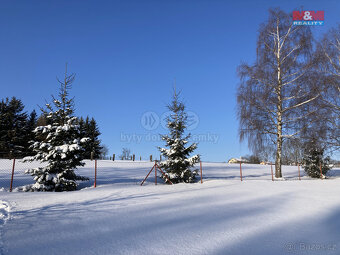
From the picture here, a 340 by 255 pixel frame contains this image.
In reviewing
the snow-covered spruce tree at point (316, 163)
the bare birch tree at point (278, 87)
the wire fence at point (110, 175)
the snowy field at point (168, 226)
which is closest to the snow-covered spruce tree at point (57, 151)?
the wire fence at point (110, 175)

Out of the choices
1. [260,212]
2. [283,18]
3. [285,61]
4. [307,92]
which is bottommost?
[260,212]

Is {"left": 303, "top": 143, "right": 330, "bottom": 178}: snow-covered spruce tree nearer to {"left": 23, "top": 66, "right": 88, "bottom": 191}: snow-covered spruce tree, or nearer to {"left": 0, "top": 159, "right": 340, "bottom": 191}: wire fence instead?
{"left": 0, "top": 159, "right": 340, "bottom": 191}: wire fence

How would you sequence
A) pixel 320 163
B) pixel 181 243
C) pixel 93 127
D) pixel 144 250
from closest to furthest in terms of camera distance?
pixel 144 250
pixel 181 243
pixel 320 163
pixel 93 127

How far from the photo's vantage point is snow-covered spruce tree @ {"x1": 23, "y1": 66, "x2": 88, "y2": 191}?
9.61 meters

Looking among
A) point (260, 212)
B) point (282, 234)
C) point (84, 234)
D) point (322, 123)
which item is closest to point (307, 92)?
point (322, 123)

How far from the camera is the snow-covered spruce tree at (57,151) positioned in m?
9.61

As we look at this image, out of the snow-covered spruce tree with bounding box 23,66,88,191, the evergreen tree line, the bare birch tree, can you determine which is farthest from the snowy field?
the evergreen tree line

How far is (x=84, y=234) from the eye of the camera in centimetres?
343

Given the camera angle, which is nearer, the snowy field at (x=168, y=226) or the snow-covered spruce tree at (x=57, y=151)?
the snowy field at (x=168, y=226)

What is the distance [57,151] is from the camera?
9727mm

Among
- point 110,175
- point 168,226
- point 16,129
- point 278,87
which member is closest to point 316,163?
point 278,87

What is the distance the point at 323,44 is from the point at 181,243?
→ 1705 cm

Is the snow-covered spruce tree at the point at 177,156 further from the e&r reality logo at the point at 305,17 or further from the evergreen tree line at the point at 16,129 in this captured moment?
the evergreen tree line at the point at 16,129

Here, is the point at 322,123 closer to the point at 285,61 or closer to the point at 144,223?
the point at 285,61
